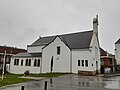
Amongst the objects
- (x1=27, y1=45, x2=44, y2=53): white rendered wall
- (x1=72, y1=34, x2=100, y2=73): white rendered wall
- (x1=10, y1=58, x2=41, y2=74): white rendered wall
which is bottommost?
(x1=10, y1=58, x2=41, y2=74): white rendered wall

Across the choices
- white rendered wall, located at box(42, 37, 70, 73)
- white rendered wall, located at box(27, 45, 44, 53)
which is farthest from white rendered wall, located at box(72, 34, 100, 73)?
white rendered wall, located at box(27, 45, 44, 53)

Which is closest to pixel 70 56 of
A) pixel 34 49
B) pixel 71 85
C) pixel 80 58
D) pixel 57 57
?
pixel 80 58

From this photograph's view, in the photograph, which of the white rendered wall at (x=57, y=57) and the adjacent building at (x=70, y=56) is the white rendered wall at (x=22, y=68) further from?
the white rendered wall at (x=57, y=57)

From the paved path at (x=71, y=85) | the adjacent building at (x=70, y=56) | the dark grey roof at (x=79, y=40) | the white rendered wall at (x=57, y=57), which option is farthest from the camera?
the white rendered wall at (x=57, y=57)

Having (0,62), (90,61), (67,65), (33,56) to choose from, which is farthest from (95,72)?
(0,62)

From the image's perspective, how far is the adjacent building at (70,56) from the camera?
108 feet

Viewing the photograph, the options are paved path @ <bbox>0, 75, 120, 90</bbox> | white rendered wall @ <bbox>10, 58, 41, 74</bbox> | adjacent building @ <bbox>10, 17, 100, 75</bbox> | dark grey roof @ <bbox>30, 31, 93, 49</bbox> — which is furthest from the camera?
white rendered wall @ <bbox>10, 58, 41, 74</bbox>

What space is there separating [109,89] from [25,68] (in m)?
30.9

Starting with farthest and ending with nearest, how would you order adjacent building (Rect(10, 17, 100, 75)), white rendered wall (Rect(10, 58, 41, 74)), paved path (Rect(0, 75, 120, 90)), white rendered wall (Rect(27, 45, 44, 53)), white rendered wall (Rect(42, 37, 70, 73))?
1. white rendered wall (Rect(27, 45, 44, 53))
2. white rendered wall (Rect(10, 58, 41, 74))
3. white rendered wall (Rect(42, 37, 70, 73))
4. adjacent building (Rect(10, 17, 100, 75))
5. paved path (Rect(0, 75, 120, 90))

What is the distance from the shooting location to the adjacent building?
33031mm

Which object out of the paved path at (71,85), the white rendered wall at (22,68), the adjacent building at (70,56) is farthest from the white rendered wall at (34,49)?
the paved path at (71,85)

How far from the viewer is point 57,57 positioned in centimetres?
3650

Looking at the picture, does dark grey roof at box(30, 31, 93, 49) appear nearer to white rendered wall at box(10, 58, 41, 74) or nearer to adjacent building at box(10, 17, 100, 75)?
adjacent building at box(10, 17, 100, 75)

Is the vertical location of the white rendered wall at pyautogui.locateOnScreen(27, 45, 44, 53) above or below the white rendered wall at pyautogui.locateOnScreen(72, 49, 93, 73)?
above
